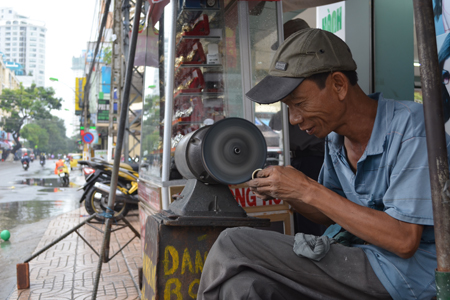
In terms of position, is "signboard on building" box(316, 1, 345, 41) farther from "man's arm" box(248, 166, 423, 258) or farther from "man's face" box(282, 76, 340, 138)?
"man's arm" box(248, 166, 423, 258)

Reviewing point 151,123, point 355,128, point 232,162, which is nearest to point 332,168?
point 355,128

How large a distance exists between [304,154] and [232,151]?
1893mm

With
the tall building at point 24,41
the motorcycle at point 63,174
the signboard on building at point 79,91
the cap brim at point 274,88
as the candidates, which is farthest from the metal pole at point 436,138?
the tall building at point 24,41

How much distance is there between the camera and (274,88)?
151 cm

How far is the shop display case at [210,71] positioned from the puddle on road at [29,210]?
529 centimetres

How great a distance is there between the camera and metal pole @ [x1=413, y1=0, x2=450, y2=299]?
100cm

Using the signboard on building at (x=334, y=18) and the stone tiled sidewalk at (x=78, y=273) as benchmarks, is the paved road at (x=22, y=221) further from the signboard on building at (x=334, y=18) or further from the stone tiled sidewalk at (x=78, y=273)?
the signboard on building at (x=334, y=18)

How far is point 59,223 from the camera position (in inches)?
310

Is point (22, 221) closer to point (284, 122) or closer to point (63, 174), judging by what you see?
point (284, 122)

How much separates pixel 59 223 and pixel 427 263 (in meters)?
7.60

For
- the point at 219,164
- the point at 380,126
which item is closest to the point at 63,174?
the point at 219,164

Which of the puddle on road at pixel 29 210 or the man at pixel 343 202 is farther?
the puddle on road at pixel 29 210

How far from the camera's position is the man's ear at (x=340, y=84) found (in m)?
1.49

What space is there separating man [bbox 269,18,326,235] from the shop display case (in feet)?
0.34
